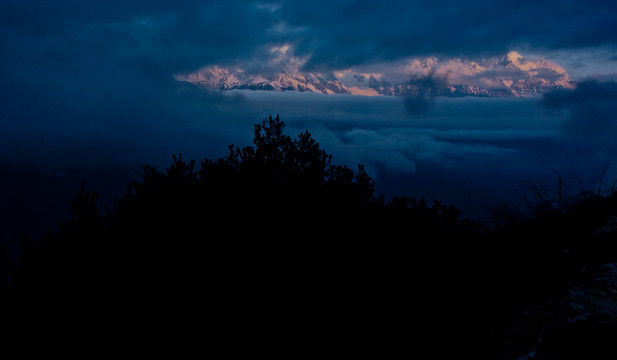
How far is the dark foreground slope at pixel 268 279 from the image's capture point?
405 cm

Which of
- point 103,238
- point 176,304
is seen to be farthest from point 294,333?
point 103,238

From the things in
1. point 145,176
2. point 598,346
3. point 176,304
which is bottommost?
point 176,304

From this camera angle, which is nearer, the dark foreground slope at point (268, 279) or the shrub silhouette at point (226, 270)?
the dark foreground slope at point (268, 279)

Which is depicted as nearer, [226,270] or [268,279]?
[268,279]

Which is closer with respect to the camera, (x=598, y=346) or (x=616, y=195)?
(x=598, y=346)

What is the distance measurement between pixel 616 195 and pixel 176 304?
7557 millimetres

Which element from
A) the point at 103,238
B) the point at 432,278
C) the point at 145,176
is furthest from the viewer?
the point at 145,176

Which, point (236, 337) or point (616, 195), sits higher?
point (616, 195)

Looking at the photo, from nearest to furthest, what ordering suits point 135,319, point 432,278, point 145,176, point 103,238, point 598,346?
point 598,346 < point 432,278 < point 135,319 < point 103,238 < point 145,176

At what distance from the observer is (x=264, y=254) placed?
199 inches

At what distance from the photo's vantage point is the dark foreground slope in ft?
13.3

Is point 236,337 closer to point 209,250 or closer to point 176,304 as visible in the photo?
point 176,304

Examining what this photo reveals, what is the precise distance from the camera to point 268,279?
471cm

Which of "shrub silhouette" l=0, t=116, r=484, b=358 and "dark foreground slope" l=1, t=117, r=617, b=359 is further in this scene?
"shrub silhouette" l=0, t=116, r=484, b=358
